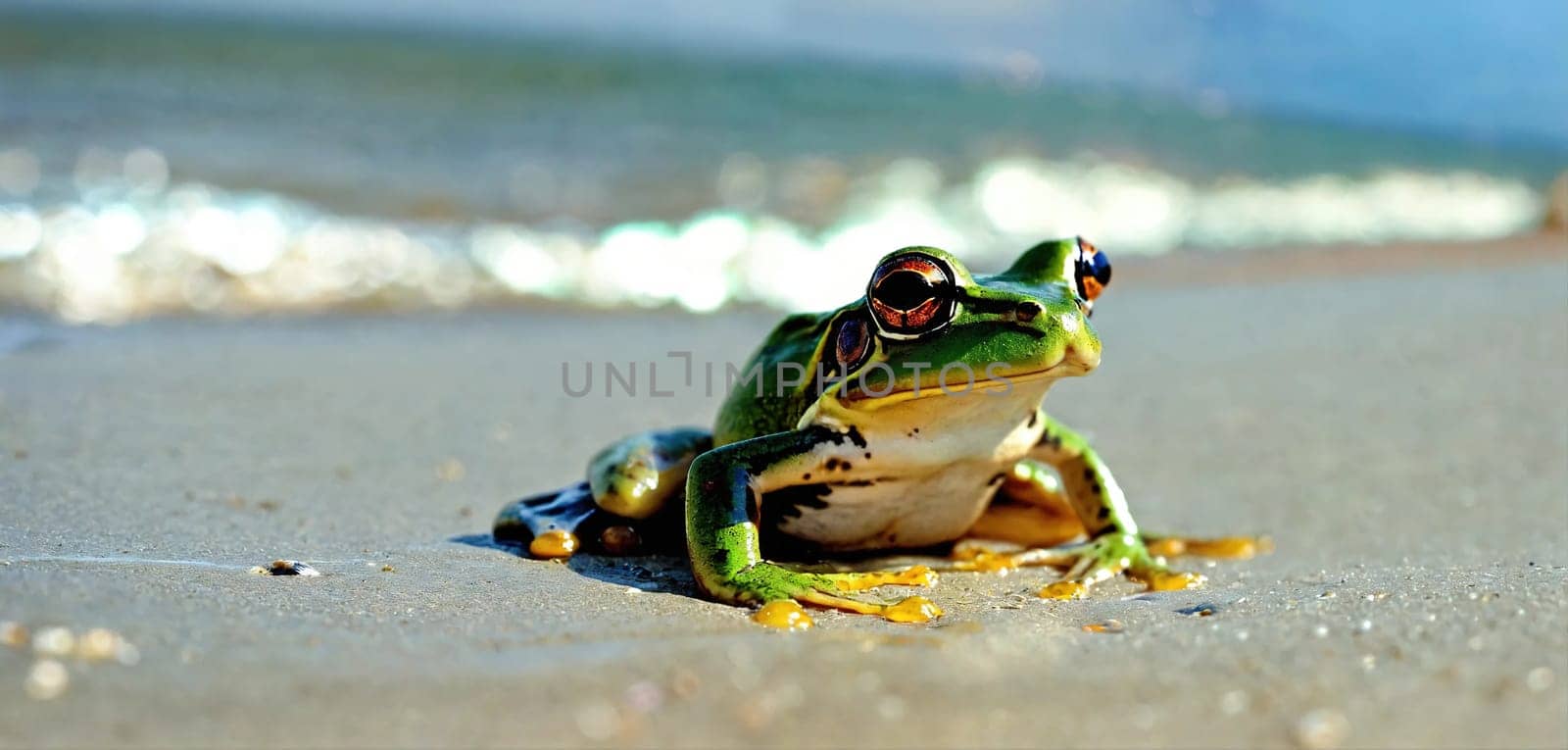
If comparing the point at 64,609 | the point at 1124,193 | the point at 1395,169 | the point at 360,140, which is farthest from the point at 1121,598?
the point at 1395,169

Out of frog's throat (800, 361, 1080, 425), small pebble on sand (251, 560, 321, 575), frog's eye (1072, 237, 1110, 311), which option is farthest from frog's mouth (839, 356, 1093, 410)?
small pebble on sand (251, 560, 321, 575)

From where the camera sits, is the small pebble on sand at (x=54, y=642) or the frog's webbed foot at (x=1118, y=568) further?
the frog's webbed foot at (x=1118, y=568)

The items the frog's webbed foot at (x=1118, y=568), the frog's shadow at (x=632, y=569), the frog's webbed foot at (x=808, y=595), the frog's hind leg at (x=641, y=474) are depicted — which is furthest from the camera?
the frog's hind leg at (x=641, y=474)

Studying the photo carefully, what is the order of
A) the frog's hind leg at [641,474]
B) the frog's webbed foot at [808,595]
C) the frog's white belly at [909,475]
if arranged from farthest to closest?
the frog's hind leg at [641,474]
the frog's white belly at [909,475]
the frog's webbed foot at [808,595]

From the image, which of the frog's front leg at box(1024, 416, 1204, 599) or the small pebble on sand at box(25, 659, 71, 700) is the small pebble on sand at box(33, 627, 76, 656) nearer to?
the small pebble on sand at box(25, 659, 71, 700)

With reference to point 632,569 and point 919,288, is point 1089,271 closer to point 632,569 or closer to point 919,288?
point 919,288

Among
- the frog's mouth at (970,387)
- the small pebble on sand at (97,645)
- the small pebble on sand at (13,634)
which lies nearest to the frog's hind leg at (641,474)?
the frog's mouth at (970,387)

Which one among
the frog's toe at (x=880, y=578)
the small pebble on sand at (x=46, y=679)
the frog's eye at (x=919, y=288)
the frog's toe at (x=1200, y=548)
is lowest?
the frog's toe at (x=1200, y=548)

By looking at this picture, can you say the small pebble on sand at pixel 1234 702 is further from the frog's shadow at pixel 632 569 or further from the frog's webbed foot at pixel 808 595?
the frog's shadow at pixel 632 569

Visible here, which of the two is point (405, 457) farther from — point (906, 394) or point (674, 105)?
point (674, 105)
